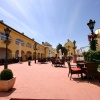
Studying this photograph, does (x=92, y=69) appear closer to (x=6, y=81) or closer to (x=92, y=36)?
(x=92, y=36)

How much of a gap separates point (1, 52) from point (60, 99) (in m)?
23.2

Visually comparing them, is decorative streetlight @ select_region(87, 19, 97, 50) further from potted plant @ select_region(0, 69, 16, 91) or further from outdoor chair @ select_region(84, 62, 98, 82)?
potted plant @ select_region(0, 69, 16, 91)

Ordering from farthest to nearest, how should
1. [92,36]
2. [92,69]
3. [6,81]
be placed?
[92,36] < [92,69] < [6,81]


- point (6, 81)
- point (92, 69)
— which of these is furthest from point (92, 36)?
point (6, 81)

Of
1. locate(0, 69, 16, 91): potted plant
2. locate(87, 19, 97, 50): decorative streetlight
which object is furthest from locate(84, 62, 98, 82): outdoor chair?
locate(0, 69, 16, 91): potted plant

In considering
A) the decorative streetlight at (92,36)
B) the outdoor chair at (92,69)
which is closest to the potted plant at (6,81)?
the outdoor chair at (92,69)

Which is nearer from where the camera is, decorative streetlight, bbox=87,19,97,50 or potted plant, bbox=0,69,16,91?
potted plant, bbox=0,69,16,91

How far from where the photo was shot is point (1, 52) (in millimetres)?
25766

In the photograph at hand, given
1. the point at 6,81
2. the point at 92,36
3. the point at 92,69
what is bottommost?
the point at 6,81

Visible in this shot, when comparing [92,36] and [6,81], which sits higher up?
[92,36]

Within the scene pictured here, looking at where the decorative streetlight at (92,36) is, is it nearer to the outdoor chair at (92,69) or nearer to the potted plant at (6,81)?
the outdoor chair at (92,69)

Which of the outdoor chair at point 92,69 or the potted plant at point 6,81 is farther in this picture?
the outdoor chair at point 92,69

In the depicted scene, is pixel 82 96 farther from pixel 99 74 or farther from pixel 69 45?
pixel 69 45

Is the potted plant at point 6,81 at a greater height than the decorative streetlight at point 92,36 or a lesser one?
lesser
